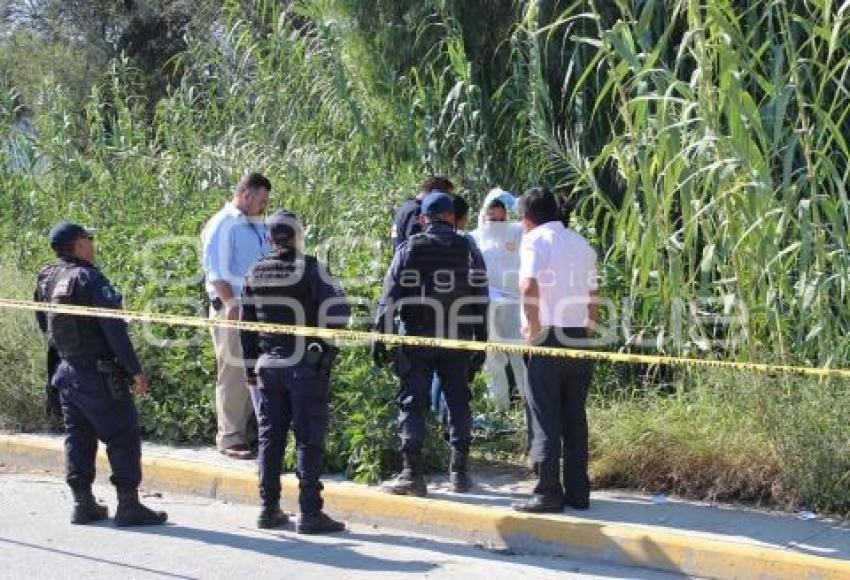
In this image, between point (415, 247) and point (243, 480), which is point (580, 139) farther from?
point (243, 480)

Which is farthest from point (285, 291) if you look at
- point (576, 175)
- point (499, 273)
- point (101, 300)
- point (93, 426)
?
point (576, 175)

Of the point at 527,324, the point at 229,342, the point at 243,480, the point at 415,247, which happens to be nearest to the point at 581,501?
the point at 527,324

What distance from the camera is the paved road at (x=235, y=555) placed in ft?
21.6

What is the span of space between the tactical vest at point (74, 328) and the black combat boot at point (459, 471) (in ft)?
6.91

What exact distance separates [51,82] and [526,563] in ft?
33.5

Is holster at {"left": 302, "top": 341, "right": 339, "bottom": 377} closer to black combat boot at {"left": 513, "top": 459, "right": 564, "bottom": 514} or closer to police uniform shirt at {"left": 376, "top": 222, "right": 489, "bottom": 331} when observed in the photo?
police uniform shirt at {"left": 376, "top": 222, "right": 489, "bottom": 331}

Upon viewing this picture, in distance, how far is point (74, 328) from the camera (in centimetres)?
735

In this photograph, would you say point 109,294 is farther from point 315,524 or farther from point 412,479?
point 412,479

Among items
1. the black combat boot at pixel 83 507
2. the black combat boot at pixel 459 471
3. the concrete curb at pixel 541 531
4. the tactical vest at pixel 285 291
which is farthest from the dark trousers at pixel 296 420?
the black combat boot at pixel 83 507

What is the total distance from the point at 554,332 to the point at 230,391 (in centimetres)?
273

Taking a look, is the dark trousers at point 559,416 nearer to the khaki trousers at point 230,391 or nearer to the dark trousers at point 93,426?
the dark trousers at point 93,426

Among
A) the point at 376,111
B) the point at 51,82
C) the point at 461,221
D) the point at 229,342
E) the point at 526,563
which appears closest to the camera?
the point at 526,563

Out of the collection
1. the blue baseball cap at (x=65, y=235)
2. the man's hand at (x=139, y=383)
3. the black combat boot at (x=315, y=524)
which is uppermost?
the blue baseball cap at (x=65, y=235)

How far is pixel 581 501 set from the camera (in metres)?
A: 7.28
